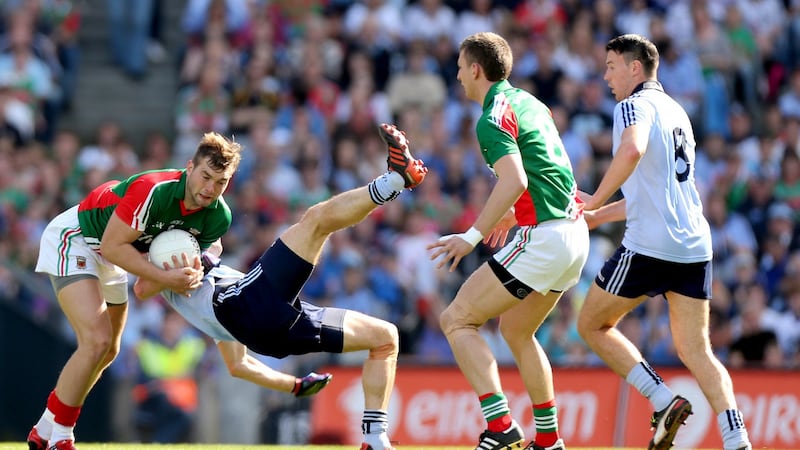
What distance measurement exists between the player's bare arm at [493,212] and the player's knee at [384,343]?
0.80 m

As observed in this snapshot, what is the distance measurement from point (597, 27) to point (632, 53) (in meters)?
10.3

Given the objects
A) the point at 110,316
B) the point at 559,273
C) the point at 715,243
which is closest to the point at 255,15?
the point at 715,243

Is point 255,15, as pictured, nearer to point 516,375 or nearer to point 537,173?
point 516,375

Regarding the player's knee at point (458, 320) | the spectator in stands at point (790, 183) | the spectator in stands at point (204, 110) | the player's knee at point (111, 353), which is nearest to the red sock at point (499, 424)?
the player's knee at point (458, 320)

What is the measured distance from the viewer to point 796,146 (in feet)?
54.7

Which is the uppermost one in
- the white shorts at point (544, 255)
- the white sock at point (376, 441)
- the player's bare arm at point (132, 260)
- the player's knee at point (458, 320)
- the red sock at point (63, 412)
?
the white shorts at point (544, 255)

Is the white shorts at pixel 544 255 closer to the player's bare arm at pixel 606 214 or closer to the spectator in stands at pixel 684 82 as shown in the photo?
the player's bare arm at pixel 606 214

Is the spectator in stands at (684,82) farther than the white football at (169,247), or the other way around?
the spectator in stands at (684,82)

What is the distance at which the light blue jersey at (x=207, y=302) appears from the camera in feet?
27.7

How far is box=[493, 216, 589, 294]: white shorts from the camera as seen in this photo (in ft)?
25.7

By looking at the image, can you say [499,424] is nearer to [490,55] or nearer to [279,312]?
[279,312]

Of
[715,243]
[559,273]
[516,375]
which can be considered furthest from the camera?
[715,243]

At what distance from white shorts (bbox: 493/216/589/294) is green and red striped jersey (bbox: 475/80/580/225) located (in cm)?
8

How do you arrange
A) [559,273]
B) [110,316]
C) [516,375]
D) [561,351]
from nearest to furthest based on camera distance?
[559,273]
[110,316]
[516,375]
[561,351]
